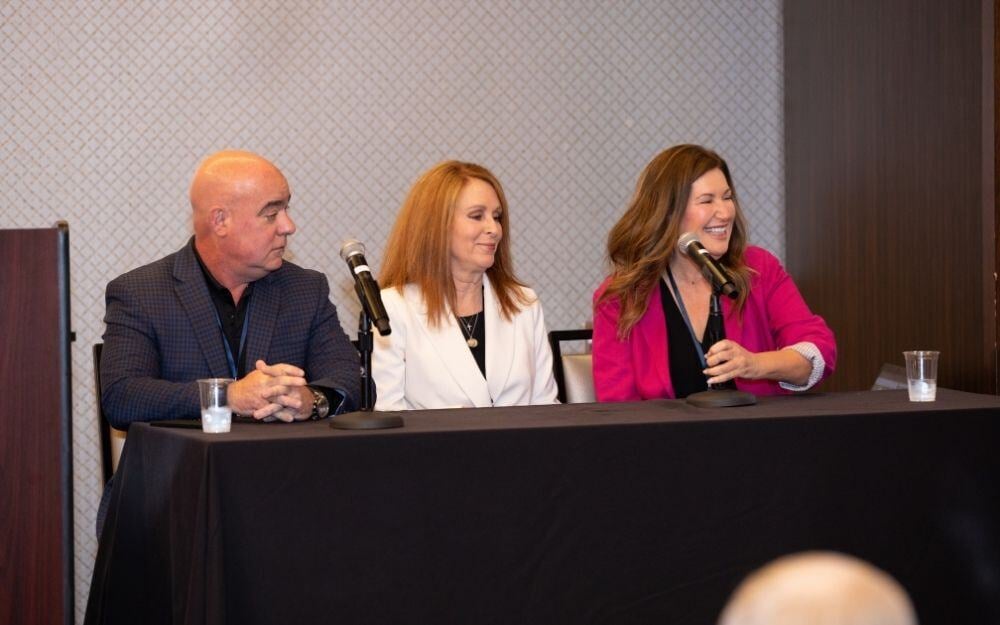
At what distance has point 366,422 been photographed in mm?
2264

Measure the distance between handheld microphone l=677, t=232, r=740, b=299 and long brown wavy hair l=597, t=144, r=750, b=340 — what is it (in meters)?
0.49

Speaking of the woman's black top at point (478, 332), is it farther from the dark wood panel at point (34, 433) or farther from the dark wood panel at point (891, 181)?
the dark wood panel at point (891, 181)

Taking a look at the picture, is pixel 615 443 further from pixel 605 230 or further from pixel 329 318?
pixel 605 230

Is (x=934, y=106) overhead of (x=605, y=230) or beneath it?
overhead

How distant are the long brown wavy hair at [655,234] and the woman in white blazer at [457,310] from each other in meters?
0.27

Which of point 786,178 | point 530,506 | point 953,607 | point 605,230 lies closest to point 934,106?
point 786,178

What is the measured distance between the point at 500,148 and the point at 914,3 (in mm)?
1721

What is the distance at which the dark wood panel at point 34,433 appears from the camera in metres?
2.18

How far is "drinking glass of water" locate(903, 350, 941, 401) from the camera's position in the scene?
103 inches

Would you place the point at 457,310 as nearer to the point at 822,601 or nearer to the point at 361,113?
the point at 361,113

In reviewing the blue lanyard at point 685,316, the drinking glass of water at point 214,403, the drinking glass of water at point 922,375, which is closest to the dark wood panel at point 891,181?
the blue lanyard at point 685,316

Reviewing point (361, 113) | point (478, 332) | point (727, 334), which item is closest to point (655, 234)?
point (727, 334)

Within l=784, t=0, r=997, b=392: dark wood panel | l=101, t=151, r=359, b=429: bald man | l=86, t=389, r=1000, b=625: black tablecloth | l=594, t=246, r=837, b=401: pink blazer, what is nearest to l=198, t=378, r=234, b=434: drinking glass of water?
l=86, t=389, r=1000, b=625: black tablecloth

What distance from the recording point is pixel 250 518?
2.10 metres
